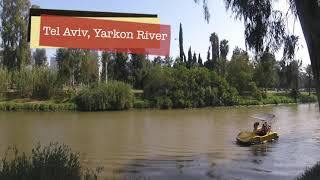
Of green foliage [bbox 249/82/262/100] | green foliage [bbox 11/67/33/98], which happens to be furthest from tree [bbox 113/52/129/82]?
green foliage [bbox 249/82/262/100]

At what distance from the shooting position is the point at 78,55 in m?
60.8

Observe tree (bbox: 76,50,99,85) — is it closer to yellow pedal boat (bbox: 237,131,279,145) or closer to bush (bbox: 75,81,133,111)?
bush (bbox: 75,81,133,111)

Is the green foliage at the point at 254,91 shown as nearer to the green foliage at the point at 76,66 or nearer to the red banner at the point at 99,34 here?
the green foliage at the point at 76,66

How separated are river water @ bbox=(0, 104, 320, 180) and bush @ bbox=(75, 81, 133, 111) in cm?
1456

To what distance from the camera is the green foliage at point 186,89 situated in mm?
61594

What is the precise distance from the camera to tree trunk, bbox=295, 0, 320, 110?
748 centimetres

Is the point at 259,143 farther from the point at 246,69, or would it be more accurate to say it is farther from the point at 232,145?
the point at 246,69

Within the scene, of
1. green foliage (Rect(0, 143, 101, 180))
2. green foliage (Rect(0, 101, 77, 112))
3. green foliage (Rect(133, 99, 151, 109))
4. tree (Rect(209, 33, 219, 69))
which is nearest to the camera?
green foliage (Rect(0, 143, 101, 180))

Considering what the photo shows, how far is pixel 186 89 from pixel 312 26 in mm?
56572

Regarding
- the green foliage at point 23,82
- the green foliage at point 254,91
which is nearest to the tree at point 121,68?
the green foliage at point 23,82

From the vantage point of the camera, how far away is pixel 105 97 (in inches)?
2184

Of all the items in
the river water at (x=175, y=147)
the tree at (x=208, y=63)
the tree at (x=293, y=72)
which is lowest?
the river water at (x=175, y=147)

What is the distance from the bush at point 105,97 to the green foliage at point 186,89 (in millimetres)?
4223

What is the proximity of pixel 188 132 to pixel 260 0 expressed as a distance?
80.3ft
